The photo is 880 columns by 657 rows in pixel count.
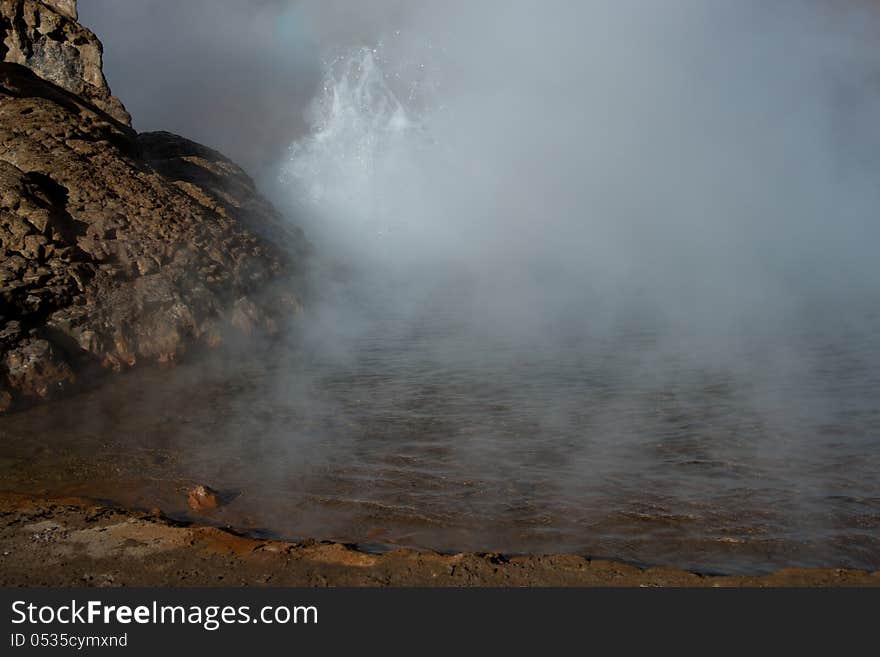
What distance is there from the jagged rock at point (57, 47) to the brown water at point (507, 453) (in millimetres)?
5734

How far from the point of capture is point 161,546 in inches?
141

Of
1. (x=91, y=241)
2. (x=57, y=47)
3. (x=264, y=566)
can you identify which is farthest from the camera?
(x=57, y=47)

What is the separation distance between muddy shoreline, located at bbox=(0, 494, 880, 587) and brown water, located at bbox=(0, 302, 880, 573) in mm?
256

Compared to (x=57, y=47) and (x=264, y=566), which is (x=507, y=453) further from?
(x=57, y=47)

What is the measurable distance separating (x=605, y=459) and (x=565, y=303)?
26.7 ft

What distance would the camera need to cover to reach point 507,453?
17.0 ft

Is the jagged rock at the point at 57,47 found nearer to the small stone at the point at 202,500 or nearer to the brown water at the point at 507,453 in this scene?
the brown water at the point at 507,453

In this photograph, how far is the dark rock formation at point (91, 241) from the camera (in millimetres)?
7008

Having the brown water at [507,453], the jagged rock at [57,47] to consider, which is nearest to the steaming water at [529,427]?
the brown water at [507,453]

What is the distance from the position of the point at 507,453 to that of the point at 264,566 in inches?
88.2

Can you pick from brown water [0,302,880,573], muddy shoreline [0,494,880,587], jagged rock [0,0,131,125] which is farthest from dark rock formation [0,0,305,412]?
muddy shoreline [0,494,880,587]

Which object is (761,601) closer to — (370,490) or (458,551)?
(458,551)

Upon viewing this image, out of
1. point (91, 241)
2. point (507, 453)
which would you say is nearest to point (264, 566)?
point (507, 453)

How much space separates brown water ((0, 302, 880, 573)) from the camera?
3.91 metres
